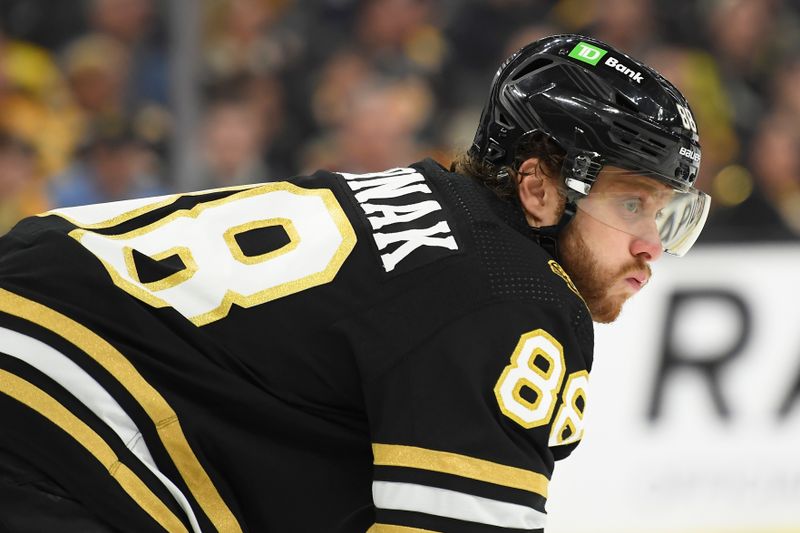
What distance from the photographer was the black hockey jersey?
156cm

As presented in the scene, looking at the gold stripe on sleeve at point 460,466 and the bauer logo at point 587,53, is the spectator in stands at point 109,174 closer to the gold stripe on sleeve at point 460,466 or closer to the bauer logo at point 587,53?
the bauer logo at point 587,53

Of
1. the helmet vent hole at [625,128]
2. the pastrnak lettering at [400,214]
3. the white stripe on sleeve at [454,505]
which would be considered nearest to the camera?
the white stripe on sleeve at [454,505]

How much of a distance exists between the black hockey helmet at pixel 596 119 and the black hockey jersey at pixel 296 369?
20 cm

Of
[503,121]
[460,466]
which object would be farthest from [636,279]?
[460,466]

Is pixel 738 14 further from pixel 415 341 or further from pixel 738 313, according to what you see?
pixel 415 341

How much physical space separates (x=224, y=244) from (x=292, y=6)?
8.49ft

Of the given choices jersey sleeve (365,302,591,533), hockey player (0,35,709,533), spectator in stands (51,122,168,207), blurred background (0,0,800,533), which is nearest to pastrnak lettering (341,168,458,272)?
hockey player (0,35,709,533)

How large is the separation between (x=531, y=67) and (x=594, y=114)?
0.18 m

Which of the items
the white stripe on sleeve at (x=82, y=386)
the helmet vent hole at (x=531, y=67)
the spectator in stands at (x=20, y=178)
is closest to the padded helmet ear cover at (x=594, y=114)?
the helmet vent hole at (x=531, y=67)

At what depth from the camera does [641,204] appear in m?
1.90

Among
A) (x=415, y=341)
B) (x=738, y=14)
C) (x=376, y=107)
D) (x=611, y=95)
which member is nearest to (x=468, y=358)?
(x=415, y=341)

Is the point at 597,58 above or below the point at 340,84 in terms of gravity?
above

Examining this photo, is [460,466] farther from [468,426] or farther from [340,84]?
[340,84]

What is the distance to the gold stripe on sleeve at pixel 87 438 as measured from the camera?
161 cm
